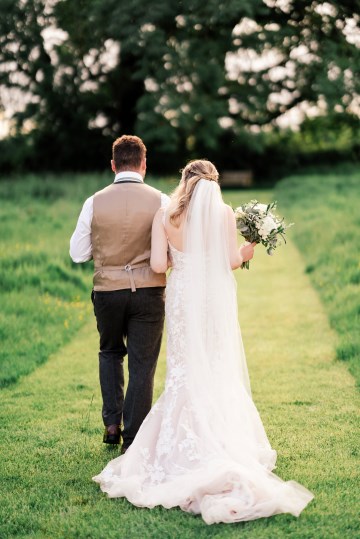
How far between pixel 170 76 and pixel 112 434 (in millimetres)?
27226

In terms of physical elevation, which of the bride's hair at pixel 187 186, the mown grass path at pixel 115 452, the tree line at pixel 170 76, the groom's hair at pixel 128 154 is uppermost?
the tree line at pixel 170 76

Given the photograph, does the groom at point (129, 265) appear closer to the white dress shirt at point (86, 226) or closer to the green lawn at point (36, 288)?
the white dress shirt at point (86, 226)

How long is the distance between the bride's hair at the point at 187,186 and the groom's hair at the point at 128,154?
1.26 feet

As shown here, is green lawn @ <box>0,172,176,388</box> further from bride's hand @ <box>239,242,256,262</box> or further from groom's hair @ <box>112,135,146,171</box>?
bride's hand @ <box>239,242,256,262</box>

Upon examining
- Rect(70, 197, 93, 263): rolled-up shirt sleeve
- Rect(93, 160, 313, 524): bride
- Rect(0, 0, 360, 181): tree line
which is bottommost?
Rect(93, 160, 313, 524): bride

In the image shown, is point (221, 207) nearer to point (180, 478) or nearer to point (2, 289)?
point (180, 478)

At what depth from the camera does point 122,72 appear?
116ft

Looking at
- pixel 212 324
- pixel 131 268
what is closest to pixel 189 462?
pixel 212 324

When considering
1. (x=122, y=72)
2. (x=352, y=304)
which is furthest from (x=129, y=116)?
(x=352, y=304)

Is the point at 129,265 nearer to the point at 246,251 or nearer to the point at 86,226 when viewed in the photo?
the point at 86,226

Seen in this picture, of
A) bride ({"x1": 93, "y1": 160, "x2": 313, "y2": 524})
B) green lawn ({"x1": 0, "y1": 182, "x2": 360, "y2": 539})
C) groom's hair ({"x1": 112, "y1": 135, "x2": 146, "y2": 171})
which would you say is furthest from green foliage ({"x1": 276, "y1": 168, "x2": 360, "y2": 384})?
groom's hair ({"x1": 112, "y1": 135, "x2": 146, "y2": 171})

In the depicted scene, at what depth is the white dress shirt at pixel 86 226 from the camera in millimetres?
5066

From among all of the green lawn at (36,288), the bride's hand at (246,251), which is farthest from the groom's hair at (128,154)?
the green lawn at (36,288)

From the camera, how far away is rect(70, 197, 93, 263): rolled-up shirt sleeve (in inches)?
199
